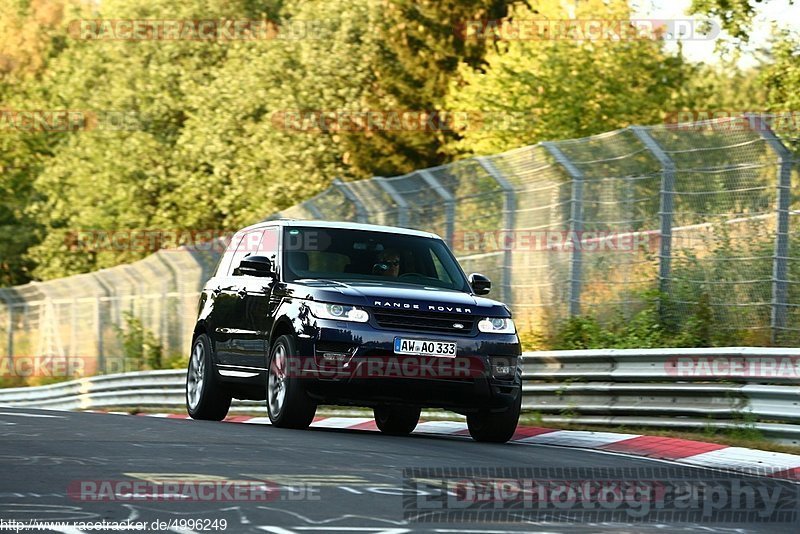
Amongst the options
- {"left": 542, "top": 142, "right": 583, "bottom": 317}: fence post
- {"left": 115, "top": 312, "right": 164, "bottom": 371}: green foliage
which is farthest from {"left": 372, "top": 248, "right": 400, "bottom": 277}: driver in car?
{"left": 115, "top": 312, "right": 164, "bottom": 371}: green foliage

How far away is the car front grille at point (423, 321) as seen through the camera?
1234cm

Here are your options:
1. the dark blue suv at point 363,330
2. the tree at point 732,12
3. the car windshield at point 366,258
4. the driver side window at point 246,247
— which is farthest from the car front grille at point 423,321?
the tree at point 732,12

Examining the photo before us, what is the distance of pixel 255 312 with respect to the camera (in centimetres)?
1384

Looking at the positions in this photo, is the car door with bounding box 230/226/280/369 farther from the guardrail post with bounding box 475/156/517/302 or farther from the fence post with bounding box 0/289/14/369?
the fence post with bounding box 0/289/14/369

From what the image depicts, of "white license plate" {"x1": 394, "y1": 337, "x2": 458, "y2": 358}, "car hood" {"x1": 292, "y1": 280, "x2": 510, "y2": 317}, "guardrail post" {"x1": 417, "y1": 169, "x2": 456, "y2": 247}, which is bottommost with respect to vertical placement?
"white license plate" {"x1": 394, "y1": 337, "x2": 458, "y2": 358}

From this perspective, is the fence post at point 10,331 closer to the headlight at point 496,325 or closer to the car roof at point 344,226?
the car roof at point 344,226

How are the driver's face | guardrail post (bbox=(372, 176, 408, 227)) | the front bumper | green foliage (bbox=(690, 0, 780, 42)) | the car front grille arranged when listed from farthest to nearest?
1. green foliage (bbox=(690, 0, 780, 42))
2. guardrail post (bbox=(372, 176, 408, 227))
3. the driver's face
4. the car front grille
5. the front bumper

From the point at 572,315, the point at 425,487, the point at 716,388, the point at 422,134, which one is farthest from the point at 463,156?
the point at 425,487

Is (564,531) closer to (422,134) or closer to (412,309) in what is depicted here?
(412,309)

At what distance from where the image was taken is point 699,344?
16.2 metres

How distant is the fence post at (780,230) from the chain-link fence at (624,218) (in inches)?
0.5

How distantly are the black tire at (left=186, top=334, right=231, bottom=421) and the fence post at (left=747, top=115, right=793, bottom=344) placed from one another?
542 centimetres

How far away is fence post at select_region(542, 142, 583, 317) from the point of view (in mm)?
17391

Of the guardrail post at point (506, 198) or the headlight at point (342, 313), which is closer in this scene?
the headlight at point (342, 313)
